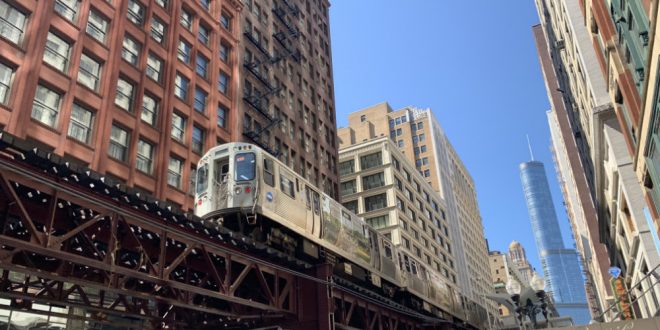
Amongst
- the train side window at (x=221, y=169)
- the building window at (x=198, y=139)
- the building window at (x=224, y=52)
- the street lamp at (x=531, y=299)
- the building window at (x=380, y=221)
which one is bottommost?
the street lamp at (x=531, y=299)

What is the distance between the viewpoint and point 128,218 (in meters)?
12.9

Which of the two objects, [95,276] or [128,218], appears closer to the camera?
[128,218]

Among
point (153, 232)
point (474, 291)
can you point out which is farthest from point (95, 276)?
point (474, 291)

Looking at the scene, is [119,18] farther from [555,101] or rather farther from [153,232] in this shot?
[555,101]

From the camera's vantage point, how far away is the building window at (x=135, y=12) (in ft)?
112

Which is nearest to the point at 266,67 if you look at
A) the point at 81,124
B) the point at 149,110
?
the point at 149,110

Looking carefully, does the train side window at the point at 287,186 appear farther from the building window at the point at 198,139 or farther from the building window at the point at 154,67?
the building window at the point at 154,67

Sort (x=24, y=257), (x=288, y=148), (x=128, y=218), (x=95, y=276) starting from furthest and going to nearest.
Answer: (x=288, y=148), (x=95, y=276), (x=24, y=257), (x=128, y=218)

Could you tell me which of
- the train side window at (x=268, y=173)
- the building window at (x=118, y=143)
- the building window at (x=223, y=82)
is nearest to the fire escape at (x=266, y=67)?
the building window at (x=223, y=82)

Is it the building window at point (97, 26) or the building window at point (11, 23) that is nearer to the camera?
the building window at point (11, 23)

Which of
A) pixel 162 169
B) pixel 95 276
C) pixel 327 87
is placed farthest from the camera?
pixel 327 87

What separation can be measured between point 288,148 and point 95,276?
33.1m

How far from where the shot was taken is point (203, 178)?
21.2m

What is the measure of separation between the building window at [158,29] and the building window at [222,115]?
261 inches
